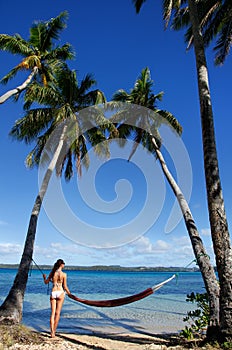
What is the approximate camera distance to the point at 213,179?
4707 mm

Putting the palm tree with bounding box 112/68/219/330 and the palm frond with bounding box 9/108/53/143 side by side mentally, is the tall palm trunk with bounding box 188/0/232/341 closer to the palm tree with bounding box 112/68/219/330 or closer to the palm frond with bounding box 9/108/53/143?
the palm tree with bounding box 112/68/219/330

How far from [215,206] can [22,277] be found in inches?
172

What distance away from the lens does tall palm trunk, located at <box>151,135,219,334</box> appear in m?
5.25

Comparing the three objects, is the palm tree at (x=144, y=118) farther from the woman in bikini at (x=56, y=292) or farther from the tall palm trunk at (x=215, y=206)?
the woman in bikini at (x=56, y=292)

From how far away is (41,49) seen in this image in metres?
9.59

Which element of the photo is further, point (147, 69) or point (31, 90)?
point (147, 69)

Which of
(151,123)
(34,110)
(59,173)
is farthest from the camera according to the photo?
(151,123)

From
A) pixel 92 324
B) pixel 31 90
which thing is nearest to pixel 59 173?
pixel 31 90

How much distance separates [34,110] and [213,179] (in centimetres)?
664

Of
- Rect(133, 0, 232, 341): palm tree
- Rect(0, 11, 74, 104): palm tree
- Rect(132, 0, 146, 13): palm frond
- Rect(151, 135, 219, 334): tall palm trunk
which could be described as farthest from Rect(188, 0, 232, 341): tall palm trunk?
Rect(0, 11, 74, 104): palm tree

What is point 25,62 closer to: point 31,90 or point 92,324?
point 31,90

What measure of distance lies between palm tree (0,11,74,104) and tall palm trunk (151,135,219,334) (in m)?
5.17

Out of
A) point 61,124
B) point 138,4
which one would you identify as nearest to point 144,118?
point 61,124

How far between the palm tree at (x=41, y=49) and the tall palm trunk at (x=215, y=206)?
522 centimetres
